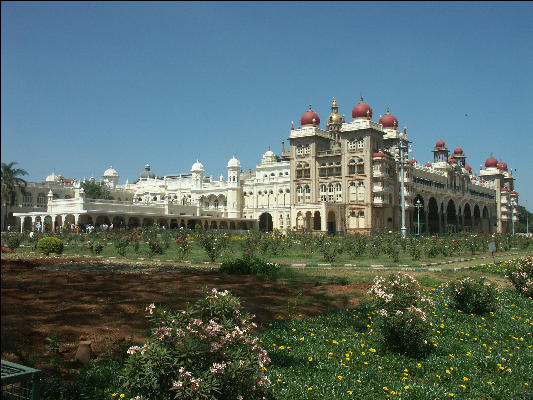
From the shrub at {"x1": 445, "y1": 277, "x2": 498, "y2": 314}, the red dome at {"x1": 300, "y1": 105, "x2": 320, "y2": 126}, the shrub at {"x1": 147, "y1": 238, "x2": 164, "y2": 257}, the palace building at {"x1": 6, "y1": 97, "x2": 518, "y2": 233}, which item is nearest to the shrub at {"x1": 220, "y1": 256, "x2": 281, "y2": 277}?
the shrub at {"x1": 445, "y1": 277, "x2": 498, "y2": 314}

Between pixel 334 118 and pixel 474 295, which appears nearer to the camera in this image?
pixel 474 295

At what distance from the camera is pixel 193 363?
480 cm

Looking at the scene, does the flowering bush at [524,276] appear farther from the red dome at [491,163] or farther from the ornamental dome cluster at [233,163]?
the red dome at [491,163]

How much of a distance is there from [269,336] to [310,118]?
59.3 meters

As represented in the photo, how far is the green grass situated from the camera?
6.55 meters

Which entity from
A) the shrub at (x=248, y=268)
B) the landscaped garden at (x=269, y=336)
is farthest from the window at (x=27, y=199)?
the shrub at (x=248, y=268)

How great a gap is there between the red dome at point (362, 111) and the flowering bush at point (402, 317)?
178 feet

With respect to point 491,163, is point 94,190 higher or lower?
lower

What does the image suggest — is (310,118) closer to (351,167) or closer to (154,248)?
(351,167)

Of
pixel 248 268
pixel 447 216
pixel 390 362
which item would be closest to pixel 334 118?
pixel 447 216

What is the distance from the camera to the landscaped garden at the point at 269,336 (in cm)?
484

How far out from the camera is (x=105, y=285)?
12.1 meters

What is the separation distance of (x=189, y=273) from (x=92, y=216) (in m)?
42.9

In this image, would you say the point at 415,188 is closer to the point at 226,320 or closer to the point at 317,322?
the point at 317,322
